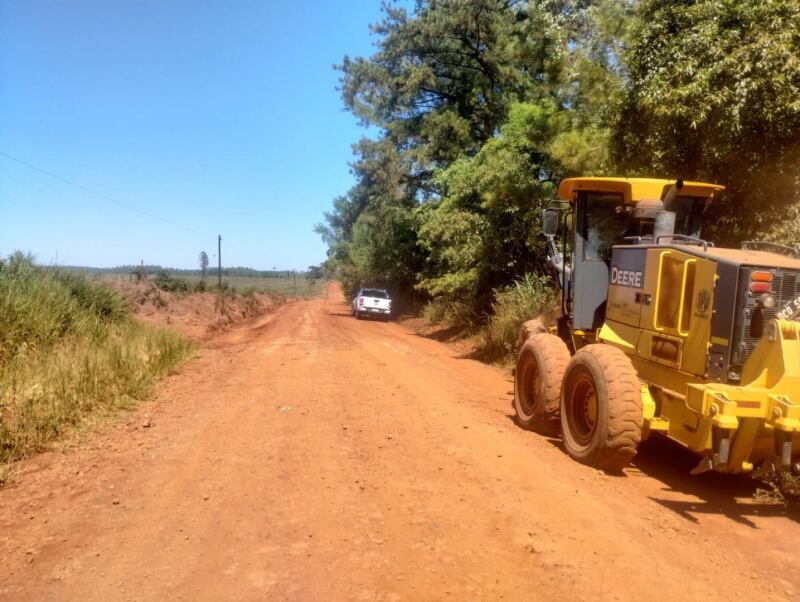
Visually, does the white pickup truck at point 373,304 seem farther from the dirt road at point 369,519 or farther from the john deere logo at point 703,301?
the john deere logo at point 703,301

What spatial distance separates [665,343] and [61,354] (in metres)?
8.72

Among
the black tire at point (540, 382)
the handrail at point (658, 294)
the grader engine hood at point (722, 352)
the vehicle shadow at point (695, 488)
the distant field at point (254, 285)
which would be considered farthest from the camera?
the distant field at point (254, 285)

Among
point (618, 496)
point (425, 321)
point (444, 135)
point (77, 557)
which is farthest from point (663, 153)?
point (425, 321)

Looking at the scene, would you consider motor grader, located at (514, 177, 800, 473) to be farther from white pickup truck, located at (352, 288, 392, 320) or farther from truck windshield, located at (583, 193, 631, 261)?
white pickup truck, located at (352, 288, 392, 320)

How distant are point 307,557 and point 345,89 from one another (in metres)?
27.9

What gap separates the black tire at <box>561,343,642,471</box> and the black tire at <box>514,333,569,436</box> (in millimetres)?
434

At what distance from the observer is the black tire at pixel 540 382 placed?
7.23 meters

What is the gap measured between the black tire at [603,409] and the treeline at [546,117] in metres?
4.43

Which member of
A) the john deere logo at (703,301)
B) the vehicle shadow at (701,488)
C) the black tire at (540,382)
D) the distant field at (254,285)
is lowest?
the distant field at (254,285)

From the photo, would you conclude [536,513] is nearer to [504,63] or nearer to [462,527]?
[462,527]

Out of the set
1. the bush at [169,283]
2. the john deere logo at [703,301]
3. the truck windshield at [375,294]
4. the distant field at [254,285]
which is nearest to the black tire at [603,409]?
the john deere logo at [703,301]

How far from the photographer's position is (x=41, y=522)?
4.86 metres

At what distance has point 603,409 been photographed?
19.3ft

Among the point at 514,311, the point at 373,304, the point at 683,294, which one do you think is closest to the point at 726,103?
the point at 683,294
